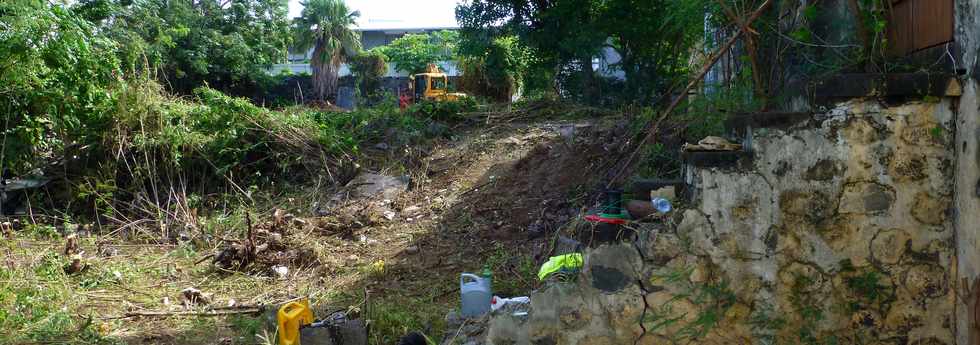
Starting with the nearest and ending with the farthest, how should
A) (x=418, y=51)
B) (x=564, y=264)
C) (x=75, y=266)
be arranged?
(x=564, y=264) → (x=75, y=266) → (x=418, y=51)

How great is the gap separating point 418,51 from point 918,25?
96.7ft

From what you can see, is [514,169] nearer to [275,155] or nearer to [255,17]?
[275,155]

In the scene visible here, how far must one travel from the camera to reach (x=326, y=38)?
30.3 m

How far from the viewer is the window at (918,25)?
3.33 metres

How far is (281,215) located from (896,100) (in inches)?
282

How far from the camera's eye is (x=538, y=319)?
3.85 m

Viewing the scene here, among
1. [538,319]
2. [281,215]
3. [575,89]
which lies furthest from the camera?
[575,89]

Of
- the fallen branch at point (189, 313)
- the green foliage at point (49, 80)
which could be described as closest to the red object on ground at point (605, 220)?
the fallen branch at point (189, 313)

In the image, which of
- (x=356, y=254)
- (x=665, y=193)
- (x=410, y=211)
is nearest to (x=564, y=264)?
(x=665, y=193)

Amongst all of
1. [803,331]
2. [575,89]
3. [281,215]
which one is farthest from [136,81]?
[803,331]

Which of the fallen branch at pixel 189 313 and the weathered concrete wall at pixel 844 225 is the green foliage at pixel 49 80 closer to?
the fallen branch at pixel 189 313

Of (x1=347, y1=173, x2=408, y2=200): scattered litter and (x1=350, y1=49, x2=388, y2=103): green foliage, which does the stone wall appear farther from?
(x1=350, y1=49, x2=388, y2=103): green foliage

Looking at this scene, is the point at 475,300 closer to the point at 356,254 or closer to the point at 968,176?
the point at 356,254

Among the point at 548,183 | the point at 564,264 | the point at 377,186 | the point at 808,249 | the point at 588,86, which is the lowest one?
the point at 377,186
